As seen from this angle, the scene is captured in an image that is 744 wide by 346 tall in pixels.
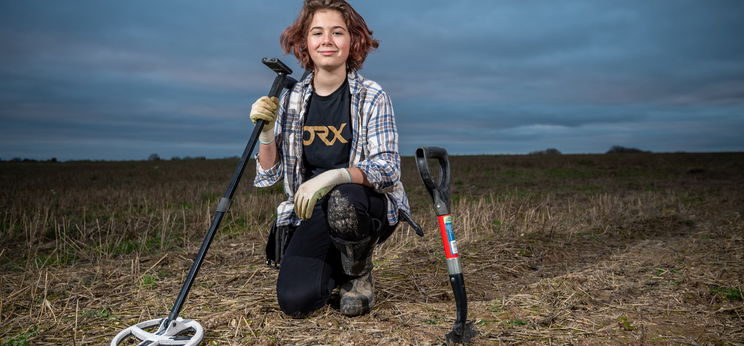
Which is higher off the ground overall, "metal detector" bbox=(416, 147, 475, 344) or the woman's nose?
the woman's nose

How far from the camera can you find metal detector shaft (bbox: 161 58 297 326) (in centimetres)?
302

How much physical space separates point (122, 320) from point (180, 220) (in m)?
5.03

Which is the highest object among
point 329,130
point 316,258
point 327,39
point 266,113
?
point 327,39

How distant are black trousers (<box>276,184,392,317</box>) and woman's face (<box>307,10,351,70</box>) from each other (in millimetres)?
946

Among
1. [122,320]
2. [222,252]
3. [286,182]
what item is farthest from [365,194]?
[222,252]

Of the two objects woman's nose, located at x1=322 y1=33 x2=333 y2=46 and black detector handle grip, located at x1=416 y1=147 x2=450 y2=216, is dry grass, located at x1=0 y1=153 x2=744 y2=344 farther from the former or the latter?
woman's nose, located at x1=322 y1=33 x2=333 y2=46

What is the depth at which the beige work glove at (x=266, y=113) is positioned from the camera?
3.19 m

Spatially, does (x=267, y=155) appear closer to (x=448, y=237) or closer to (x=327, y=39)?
(x=327, y=39)

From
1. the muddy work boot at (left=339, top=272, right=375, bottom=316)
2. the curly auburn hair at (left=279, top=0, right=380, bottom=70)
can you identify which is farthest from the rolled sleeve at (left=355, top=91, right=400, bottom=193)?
the muddy work boot at (left=339, top=272, right=375, bottom=316)

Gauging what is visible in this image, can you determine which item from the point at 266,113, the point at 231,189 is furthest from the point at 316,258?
the point at 266,113

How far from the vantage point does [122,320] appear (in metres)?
3.41

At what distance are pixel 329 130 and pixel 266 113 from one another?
1.57 feet

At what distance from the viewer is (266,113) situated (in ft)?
10.5

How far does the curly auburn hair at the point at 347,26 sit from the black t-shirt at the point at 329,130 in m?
0.24
